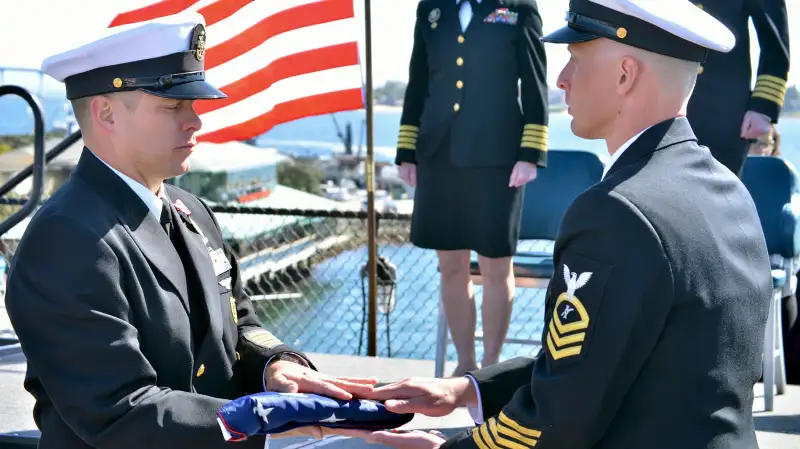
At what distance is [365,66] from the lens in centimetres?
534

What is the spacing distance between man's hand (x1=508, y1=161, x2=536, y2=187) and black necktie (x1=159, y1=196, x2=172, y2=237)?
7.17 ft

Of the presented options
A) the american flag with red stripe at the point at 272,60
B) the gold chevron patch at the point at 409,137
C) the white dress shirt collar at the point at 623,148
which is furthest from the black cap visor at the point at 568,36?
the american flag with red stripe at the point at 272,60

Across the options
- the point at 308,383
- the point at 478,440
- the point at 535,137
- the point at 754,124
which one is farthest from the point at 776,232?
the point at 478,440

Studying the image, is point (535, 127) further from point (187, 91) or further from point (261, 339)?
point (187, 91)

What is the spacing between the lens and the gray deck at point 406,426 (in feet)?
12.2

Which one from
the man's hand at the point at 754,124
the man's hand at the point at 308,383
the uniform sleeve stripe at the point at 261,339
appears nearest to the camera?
the man's hand at the point at 308,383

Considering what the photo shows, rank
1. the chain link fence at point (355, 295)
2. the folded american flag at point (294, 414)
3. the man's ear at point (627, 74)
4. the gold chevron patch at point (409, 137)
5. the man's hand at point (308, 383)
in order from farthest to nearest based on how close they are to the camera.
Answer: the chain link fence at point (355, 295) → the gold chevron patch at point (409, 137) → the man's hand at point (308, 383) → the folded american flag at point (294, 414) → the man's ear at point (627, 74)

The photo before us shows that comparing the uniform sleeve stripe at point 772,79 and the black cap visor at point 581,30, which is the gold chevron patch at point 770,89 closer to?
the uniform sleeve stripe at point 772,79

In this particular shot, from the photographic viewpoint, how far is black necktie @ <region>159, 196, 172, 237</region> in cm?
222

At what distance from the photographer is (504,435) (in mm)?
1816

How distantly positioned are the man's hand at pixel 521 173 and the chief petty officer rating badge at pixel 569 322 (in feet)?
8.07

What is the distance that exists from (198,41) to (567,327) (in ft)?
3.46

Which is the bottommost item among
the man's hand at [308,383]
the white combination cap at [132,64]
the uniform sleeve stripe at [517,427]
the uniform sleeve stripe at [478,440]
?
the man's hand at [308,383]

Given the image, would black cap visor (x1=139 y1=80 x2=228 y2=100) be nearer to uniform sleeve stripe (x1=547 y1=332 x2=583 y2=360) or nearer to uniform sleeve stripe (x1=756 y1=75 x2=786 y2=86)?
uniform sleeve stripe (x1=547 y1=332 x2=583 y2=360)
